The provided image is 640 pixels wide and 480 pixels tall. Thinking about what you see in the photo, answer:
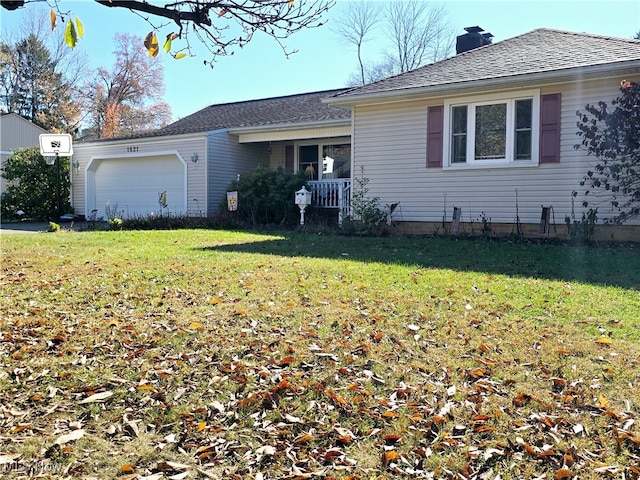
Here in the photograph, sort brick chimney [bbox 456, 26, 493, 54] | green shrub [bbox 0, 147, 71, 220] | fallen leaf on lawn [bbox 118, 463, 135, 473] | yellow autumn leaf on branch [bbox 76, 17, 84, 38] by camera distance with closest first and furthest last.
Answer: yellow autumn leaf on branch [bbox 76, 17, 84, 38] → fallen leaf on lawn [bbox 118, 463, 135, 473] → brick chimney [bbox 456, 26, 493, 54] → green shrub [bbox 0, 147, 71, 220]

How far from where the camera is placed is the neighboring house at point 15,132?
3488 cm

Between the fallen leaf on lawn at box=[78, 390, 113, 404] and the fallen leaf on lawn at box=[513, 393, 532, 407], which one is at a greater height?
the fallen leaf on lawn at box=[513, 393, 532, 407]

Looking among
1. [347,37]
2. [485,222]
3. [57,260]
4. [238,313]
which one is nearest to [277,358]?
[238,313]

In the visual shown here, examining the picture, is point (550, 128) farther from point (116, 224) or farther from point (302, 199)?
point (116, 224)

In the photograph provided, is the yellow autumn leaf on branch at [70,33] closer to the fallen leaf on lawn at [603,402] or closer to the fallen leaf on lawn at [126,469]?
the fallen leaf on lawn at [126,469]

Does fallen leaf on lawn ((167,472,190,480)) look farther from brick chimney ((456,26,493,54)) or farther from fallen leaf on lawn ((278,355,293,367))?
brick chimney ((456,26,493,54))

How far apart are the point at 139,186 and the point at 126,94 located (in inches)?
1005

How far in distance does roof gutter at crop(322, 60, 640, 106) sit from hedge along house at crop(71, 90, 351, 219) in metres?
2.53

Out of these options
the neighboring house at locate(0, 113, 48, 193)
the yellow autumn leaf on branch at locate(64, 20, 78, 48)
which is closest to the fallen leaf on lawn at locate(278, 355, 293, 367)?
the yellow autumn leaf on branch at locate(64, 20, 78, 48)

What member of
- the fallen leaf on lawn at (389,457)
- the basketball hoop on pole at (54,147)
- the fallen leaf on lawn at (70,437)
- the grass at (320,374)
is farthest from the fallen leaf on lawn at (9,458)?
the basketball hoop on pole at (54,147)

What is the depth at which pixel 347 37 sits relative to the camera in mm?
33719

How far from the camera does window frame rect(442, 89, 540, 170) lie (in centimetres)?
1038

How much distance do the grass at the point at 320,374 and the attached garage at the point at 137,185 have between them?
11077 millimetres

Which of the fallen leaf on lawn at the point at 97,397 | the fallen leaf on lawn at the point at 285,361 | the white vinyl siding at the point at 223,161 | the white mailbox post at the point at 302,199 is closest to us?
the fallen leaf on lawn at the point at 97,397
